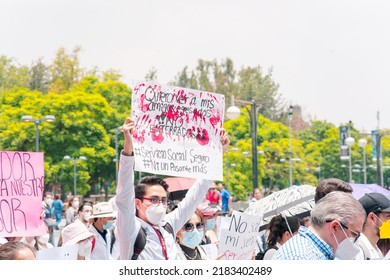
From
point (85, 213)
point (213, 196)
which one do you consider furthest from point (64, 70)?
point (85, 213)

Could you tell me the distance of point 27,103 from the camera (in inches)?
2717

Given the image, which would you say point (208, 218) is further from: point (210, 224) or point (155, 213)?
point (155, 213)

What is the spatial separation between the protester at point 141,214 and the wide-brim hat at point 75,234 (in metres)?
1.99

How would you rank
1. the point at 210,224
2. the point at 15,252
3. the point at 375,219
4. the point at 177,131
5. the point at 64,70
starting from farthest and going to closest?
the point at 64,70 < the point at 210,224 < the point at 177,131 < the point at 375,219 < the point at 15,252

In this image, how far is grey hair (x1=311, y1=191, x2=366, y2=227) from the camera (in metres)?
4.45

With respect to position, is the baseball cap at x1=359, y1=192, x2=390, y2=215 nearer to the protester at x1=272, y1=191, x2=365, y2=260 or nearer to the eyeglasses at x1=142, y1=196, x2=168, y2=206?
the eyeglasses at x1=142, y1=196, x2=168, y2=206

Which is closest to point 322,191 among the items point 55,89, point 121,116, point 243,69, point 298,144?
point 121,116

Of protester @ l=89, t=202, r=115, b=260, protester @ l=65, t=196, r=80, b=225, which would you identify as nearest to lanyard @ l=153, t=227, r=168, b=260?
protester @ l=89, t=202, r=115, b=260

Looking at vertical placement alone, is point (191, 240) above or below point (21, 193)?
below

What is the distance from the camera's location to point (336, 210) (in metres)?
4.46

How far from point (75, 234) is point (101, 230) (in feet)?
1.36

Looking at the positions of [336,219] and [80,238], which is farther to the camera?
[80,238]
